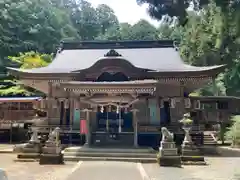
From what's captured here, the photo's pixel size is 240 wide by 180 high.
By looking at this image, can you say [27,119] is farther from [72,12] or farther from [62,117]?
[72,12]

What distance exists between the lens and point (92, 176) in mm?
9625

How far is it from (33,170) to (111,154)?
4.12 meters

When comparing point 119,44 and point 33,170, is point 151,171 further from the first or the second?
point 119,44

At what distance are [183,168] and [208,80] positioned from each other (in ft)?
24.0

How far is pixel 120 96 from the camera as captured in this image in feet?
52.1

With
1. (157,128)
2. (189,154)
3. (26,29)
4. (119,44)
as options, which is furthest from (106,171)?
(26,29)

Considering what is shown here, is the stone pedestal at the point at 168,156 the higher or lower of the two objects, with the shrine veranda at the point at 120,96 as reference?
lower

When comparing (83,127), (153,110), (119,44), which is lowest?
(83,127)

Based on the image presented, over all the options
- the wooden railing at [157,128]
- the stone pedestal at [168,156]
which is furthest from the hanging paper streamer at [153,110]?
the stone pedestal at [168,156]

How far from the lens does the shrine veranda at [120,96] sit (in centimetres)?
1568

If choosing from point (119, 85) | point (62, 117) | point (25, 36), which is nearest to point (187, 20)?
point (119, 85)

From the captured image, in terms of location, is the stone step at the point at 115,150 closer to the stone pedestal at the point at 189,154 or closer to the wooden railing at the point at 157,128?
the stone pedestal at the point at 189,154

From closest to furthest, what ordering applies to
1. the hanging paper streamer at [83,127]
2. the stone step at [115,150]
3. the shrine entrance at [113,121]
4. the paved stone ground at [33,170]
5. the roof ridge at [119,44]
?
1. the paved stone ground at [33,170]
2. the stone step at [115,150]
3. the hanging paper streamer at [83,127]
4. the shrine entrance at [113,121]
5. the roof ridge at [119,44]

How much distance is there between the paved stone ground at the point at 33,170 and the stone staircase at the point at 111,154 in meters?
1.42
